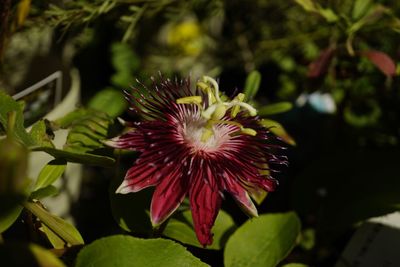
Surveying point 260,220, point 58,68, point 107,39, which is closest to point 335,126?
point 260,220

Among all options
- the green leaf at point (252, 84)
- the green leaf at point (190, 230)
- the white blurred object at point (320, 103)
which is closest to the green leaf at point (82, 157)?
the green leaf at point (190, 230)

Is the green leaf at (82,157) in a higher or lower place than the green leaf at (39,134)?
higher

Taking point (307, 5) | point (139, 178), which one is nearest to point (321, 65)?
point (307, 5)

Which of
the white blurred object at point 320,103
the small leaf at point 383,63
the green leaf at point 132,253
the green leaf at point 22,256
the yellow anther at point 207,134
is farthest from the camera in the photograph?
the white blurred object at point 320,103

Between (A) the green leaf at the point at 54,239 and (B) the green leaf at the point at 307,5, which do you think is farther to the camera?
(B) the green leaf at the point at 307,5

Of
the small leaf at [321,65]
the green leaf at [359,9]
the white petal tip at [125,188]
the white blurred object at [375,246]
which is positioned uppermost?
the green leaf at [359,9]

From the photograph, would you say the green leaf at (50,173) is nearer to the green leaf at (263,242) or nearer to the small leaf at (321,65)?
the green leaf at (263,242)
